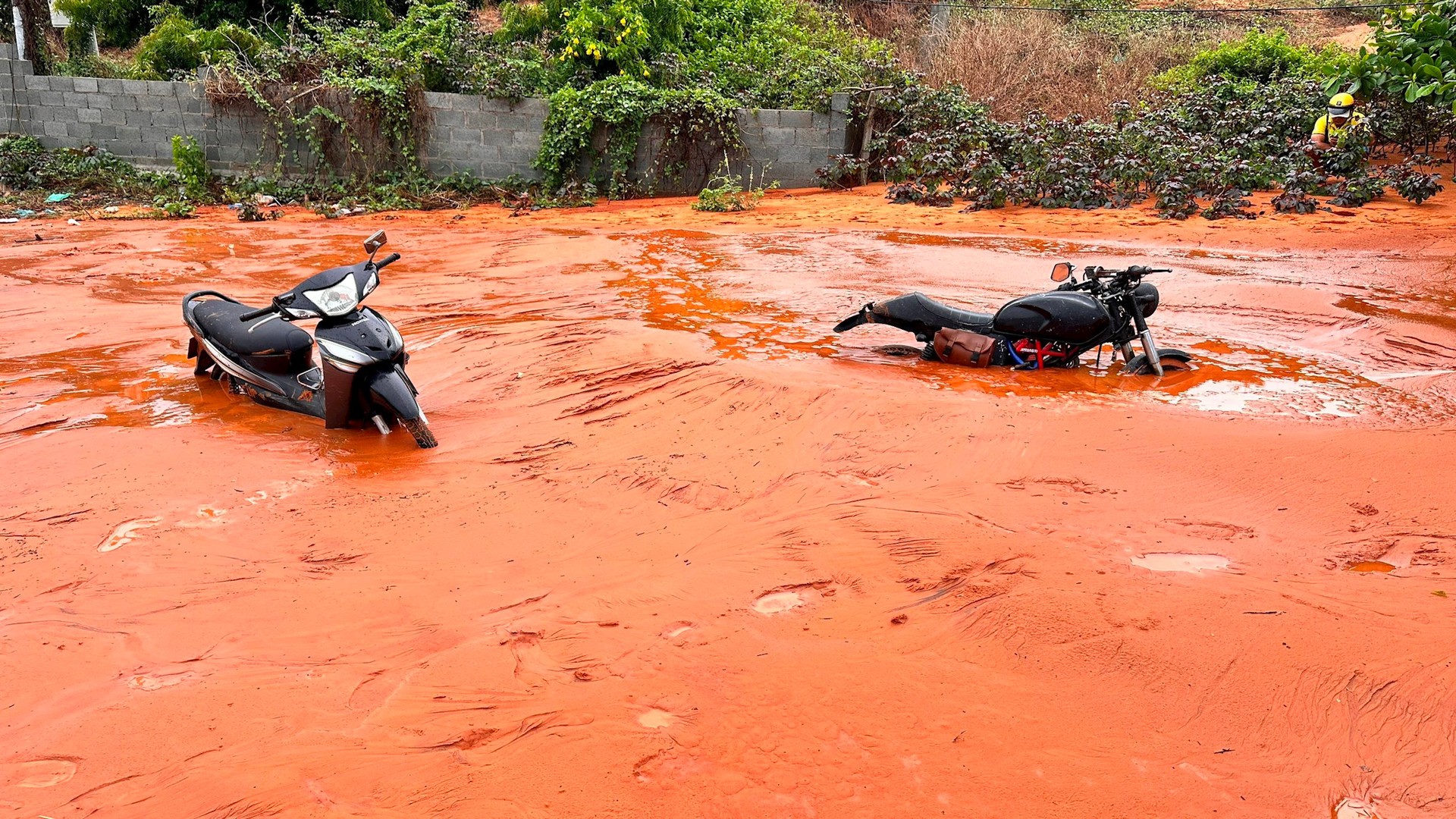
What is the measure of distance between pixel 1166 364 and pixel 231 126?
43.4 feet

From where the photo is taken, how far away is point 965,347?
5.72 meters

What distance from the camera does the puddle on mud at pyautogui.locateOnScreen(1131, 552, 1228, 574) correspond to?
129 inches

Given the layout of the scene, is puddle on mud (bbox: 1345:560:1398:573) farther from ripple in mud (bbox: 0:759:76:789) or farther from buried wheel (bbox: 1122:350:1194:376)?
ripple in mud (bbox: 0:759:76:789)

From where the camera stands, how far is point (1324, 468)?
4047 mm

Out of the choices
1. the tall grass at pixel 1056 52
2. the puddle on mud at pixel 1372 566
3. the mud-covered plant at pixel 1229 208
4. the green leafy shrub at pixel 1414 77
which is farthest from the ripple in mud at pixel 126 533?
the tall grass at pixel 1056 52

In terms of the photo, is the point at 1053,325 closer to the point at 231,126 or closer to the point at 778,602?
the point at 778,602

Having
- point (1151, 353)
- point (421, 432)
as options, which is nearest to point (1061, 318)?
point (1151, 353)

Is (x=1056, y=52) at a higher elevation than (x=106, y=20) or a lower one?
lower

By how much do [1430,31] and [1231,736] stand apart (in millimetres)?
12766

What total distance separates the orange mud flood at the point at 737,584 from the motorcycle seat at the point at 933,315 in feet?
0.97

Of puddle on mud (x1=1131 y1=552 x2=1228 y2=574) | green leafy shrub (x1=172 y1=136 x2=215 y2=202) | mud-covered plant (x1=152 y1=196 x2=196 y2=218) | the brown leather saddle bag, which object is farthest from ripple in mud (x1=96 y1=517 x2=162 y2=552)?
green leafy shrub (x1=172 y1=136 x2=215 y2=202)

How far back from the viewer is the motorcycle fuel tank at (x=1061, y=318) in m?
5.54

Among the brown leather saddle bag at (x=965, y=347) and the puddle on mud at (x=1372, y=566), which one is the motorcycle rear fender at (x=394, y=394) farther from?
the puddle on mud at (x=1372, y=566)

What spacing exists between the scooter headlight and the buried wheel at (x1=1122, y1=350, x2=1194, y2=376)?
13.9ft
